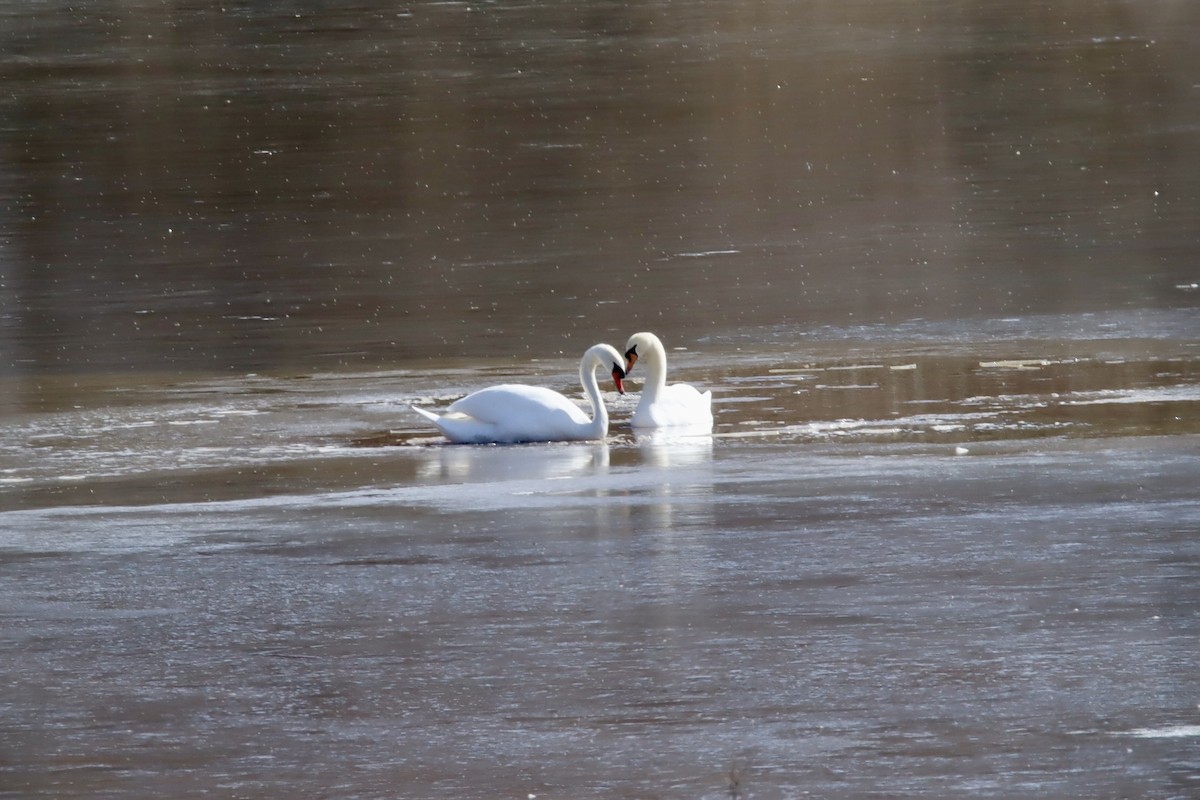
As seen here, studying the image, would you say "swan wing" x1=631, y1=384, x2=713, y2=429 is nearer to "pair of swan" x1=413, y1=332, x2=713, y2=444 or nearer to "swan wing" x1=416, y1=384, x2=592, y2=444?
"pair of swan" x1=413, y1=332, x2=713, y2=444

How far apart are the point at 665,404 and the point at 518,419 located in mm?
898

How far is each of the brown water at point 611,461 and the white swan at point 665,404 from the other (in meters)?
0.18

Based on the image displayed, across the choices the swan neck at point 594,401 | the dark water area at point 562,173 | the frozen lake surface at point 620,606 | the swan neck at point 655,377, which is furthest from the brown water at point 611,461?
the swan neck at point 655,377

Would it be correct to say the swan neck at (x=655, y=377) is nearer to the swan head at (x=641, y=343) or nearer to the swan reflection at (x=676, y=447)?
the swan head at (x=641, y=343)

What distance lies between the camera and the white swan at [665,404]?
12.5m

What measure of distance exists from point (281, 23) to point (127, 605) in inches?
1532

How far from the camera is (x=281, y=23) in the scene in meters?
45.7

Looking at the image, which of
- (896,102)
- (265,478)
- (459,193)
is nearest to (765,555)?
(265,478)

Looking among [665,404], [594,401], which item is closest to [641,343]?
[665,404]

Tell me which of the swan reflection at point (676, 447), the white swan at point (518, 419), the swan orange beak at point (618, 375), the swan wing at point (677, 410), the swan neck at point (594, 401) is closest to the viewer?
the swan reflection at point (676, 447)

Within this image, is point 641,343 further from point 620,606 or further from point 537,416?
point 620,606

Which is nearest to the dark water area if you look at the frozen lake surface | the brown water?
the brown water

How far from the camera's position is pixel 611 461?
1153 centimetres

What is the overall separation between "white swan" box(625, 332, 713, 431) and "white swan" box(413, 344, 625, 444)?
39cm
